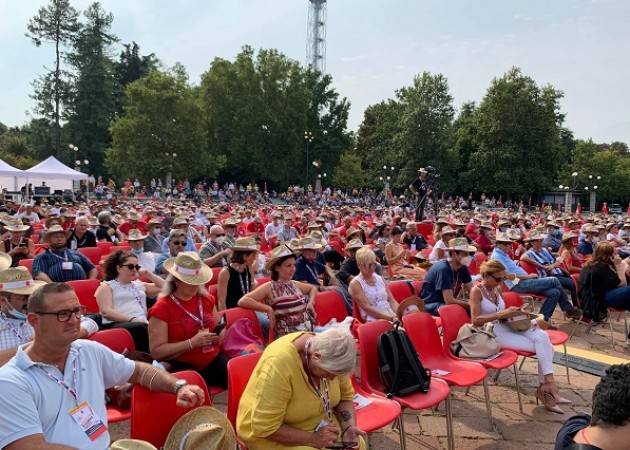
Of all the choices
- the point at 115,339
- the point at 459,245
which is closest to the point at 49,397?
the point at 115,339

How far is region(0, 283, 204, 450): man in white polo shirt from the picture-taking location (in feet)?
6.66

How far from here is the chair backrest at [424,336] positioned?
426 cm

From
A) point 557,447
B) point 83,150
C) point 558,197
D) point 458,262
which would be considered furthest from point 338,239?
point 558,197

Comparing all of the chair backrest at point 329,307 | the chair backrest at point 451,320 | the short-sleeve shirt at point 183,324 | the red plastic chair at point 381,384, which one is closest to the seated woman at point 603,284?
the chair backrest at point 451,320

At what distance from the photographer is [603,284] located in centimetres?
672

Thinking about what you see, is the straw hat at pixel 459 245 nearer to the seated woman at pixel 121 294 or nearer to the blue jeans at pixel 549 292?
the blue jeans at pixel 549 292

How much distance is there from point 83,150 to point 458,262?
49.0 meters

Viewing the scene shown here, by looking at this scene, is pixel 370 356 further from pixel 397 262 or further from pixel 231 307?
pixel 397 262

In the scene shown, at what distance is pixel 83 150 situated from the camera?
4788cm

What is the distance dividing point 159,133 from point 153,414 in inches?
1578

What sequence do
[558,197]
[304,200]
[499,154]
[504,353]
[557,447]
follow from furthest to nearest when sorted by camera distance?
[558,197]
[499,154]
[304,200]
[504,353]
[557,447]

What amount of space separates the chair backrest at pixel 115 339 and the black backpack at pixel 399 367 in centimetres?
177

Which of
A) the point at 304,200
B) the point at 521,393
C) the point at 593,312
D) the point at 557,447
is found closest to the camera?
the point at 557,447

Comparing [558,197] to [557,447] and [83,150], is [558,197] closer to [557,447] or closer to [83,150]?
[83,150]
